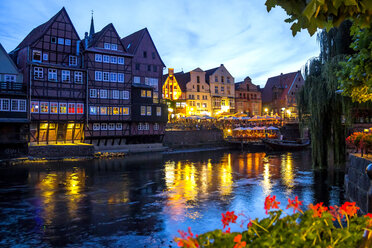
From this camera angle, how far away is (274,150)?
46875 millimetres

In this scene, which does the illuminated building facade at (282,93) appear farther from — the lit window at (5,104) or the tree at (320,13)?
the tree at (320,13)

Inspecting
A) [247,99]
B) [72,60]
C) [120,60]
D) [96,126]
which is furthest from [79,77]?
[247,99]

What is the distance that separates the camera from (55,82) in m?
37.2

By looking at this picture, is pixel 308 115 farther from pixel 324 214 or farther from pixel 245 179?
pixel 324 214

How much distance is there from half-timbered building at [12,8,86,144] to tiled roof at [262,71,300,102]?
49.9 meters

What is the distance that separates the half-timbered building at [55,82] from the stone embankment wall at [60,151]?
11.0ft

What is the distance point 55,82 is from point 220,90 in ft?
125

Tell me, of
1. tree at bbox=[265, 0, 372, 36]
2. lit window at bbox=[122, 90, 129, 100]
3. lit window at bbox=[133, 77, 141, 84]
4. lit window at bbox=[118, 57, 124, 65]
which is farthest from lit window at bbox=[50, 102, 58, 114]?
tree at bbox=[265, 0, 372, 36]

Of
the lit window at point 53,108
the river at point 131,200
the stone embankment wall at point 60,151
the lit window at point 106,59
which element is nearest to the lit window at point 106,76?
the lit window at point 106,59

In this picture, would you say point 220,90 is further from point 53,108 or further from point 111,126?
point 53,108

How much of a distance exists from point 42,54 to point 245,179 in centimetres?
3035

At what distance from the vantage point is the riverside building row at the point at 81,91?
3650 centimetres

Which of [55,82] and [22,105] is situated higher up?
[55,82]

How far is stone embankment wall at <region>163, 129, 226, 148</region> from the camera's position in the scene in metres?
49.3
